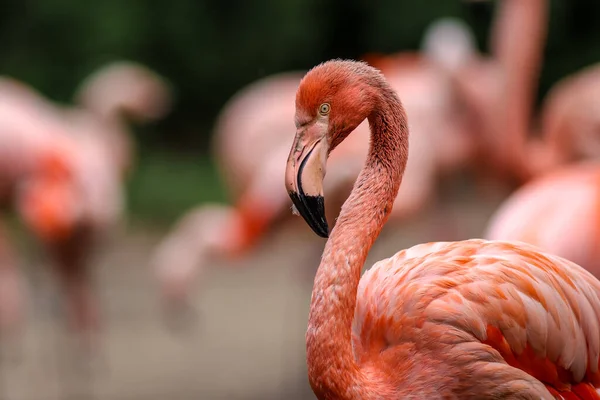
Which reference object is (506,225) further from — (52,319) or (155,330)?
(52,319)

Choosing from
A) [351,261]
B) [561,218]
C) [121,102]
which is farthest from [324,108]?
[121,102]

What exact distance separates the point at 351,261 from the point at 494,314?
0.30 m

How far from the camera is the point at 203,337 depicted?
5.70 meters

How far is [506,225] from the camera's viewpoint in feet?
10.0

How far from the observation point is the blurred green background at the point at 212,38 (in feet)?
32.5

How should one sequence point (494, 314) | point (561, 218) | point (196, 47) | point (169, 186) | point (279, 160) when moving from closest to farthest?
1. point (494, 314)
2. point (561, 218)
3. point (279, 160)
4. point (169, 186)
5. point (196, 47)

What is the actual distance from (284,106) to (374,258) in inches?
43.7

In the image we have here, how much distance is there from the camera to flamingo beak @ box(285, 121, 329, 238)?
1.80 meters

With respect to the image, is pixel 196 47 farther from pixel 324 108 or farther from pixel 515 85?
pixel 324 108

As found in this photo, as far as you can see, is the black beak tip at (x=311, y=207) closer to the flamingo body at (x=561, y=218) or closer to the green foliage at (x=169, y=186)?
the flamingo body at (x=561, y=218)

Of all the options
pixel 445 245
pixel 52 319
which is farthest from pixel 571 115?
pixel 52 319

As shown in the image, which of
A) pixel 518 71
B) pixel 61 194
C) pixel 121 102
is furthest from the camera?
pixel 121 102

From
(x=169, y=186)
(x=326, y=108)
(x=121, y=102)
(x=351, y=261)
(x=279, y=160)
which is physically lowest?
(x=351, y=261)


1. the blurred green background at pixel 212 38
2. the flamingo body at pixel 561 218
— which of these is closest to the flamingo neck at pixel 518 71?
the flamingo body at pixel 561 218
